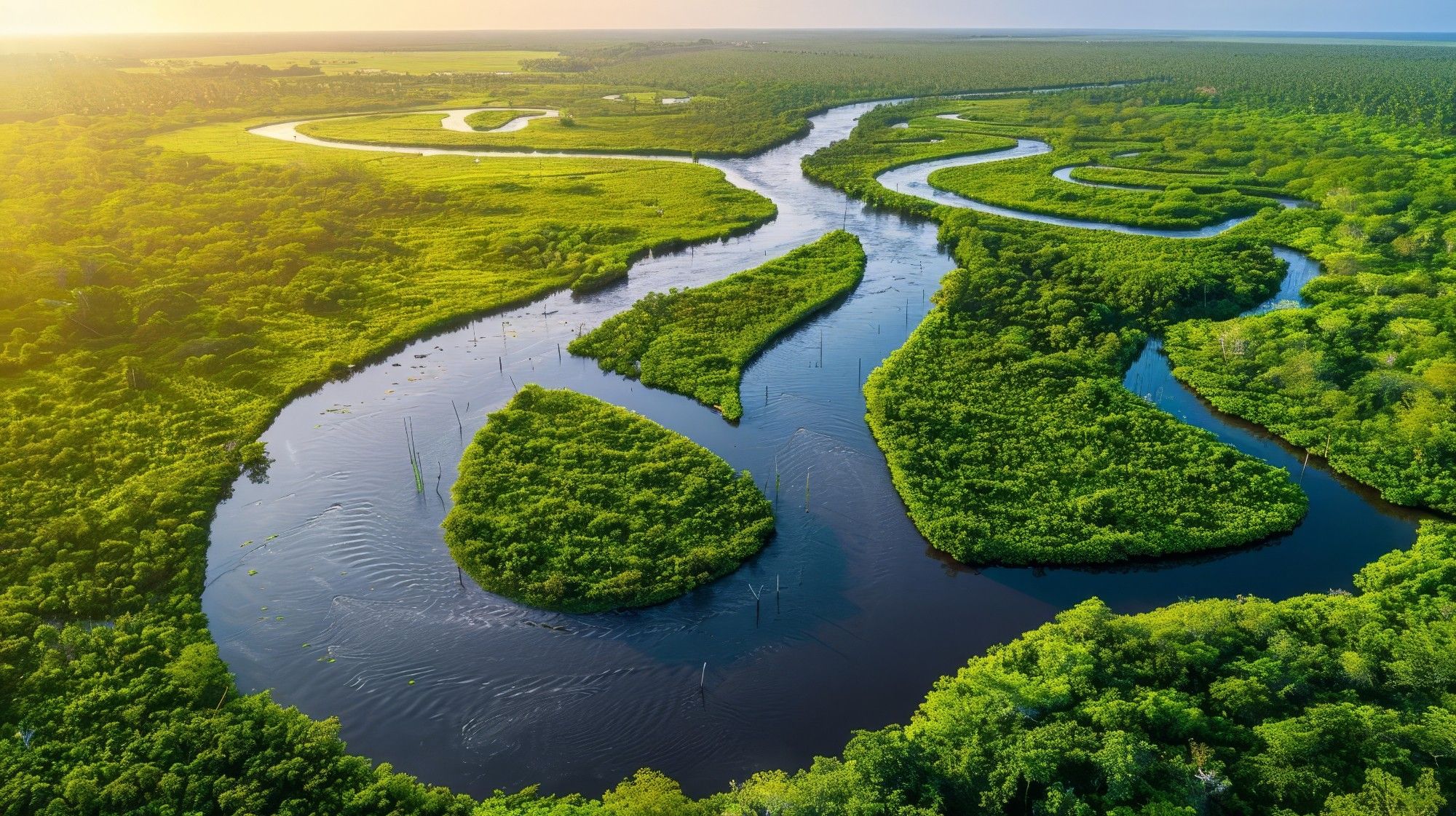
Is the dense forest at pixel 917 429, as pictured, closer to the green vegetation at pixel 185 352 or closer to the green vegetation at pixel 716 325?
the green vegetation at pixel 185 352

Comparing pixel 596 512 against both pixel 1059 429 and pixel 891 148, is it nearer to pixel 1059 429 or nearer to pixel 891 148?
pixel 1059 429

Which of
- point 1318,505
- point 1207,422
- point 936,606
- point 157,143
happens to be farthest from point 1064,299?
point 157,143

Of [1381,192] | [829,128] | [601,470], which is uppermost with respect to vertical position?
[829,128]

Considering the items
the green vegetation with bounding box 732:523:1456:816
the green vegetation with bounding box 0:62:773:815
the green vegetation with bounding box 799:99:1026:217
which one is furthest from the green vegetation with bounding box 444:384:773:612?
the green vegetation with bounding box 799:99:1026:217

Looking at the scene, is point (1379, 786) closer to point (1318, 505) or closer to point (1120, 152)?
point (1318, 505)

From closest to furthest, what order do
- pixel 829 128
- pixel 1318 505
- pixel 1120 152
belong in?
pixel 1318 505 → pixel 1120 152 → pixel 829 128

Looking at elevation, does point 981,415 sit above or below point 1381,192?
below

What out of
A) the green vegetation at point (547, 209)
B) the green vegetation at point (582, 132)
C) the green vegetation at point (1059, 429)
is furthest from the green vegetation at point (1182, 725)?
the green vegetation at point (582, 132)

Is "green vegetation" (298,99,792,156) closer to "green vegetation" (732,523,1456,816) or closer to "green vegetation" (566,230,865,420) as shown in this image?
"green vegetation" (566,230,865,420)
